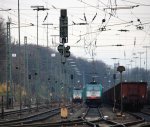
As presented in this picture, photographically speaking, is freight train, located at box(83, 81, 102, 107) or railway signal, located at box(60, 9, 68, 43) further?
freight train, located at box(83, 81, 102, 107)

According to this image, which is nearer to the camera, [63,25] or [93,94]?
[63,25]

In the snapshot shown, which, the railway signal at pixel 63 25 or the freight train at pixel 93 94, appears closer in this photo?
the railway signal at pixel 63 25

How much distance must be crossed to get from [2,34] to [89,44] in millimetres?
59526

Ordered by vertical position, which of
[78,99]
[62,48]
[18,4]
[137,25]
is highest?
[18,4]

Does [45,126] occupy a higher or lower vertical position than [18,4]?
lower

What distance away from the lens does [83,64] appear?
175375mm

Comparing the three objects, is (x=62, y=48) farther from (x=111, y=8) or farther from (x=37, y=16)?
(x=37, y=16)

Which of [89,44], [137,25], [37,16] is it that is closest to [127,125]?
[137,25]

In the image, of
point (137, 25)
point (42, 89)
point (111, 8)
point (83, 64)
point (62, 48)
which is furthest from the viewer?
point (83, 64)

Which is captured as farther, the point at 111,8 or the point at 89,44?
the point at 89,44

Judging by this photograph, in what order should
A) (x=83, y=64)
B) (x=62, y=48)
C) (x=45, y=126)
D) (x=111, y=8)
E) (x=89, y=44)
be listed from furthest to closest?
(x=83, y=64), (x=89, y=44), (x=111, y=8), (x=62, y=48), (x=45, y=126)

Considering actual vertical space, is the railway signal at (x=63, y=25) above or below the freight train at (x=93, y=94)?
above

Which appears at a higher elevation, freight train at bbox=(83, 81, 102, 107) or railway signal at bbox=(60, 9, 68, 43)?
railway signal at bbox=(60, 9, 68, 43)

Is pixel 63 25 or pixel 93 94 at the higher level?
pixel 63 25
